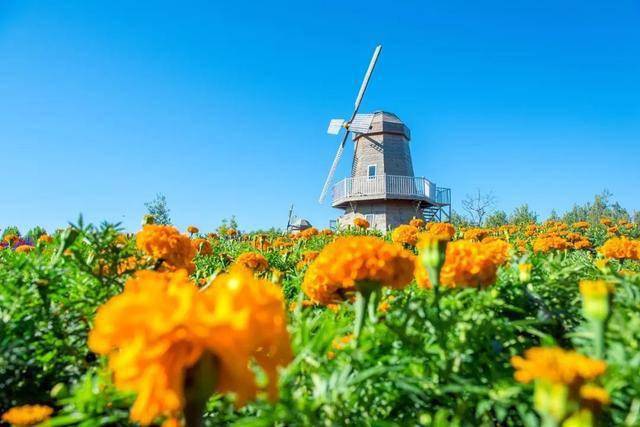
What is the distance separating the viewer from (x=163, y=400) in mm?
704

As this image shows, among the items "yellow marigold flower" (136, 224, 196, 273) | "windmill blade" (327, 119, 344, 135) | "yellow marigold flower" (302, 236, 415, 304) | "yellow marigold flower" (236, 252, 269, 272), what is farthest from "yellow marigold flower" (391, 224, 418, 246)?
"windmill blade" (327, 119, 344, 135)

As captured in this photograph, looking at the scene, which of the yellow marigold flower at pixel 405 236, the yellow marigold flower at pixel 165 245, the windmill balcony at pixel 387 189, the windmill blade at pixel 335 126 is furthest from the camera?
the windmill blade at pixel 335 126

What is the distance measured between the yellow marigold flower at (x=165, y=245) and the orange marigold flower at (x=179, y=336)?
1284mm

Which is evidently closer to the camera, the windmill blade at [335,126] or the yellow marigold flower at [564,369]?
the yellow marigold flower at [564,369]

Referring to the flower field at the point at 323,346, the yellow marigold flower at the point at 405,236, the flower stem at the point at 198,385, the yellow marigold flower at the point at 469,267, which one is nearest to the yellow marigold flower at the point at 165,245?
the flower field at the point at 323,346

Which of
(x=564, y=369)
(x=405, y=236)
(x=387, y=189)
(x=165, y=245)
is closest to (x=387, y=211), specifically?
(x=387, y=189)

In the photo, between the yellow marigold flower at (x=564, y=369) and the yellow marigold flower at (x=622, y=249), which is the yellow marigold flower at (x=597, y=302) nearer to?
the yellow marigold flower at (x=564, y=369)

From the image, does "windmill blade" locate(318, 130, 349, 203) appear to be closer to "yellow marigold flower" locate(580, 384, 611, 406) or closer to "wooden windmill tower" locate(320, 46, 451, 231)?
"wooden windmill tower" locate(320, 46, 451, 231)

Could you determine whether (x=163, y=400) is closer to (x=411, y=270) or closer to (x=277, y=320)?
(x=277, y=320)

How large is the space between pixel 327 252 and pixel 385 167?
2374cm

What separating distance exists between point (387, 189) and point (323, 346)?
22446mm

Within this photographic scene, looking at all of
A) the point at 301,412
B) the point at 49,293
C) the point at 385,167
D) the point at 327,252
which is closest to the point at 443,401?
the point at 301,412

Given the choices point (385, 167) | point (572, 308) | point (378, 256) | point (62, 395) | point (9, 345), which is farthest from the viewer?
point (385, 167)

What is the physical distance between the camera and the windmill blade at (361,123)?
25.7 m
